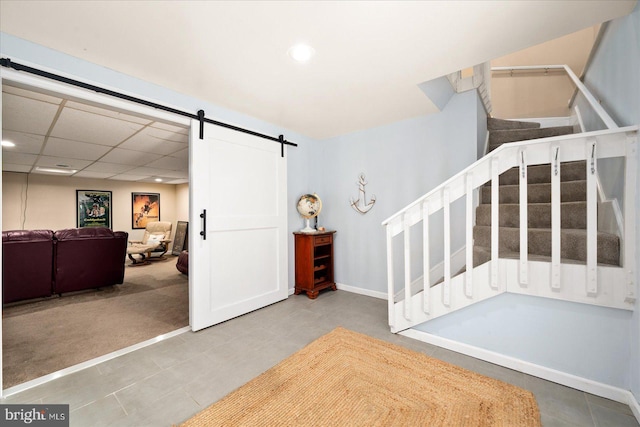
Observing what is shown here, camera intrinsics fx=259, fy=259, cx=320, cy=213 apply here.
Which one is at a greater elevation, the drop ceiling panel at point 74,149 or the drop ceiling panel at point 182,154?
the drop ceiling panel at point 182,154

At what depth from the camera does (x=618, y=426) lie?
1.34 meters

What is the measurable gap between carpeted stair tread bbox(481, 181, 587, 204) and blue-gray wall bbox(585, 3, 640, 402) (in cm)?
68

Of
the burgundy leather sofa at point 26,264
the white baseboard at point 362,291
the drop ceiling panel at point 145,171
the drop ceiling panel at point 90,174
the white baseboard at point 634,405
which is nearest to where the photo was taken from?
the white baseboard at point 634,405

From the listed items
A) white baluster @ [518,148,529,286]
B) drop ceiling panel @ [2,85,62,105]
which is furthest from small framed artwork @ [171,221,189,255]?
white baluster @ [518,148,529,286]

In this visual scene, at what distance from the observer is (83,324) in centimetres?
271

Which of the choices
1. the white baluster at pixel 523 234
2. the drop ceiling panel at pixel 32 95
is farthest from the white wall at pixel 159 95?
the white baluster at pixel 523 234

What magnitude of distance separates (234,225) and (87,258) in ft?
8.86

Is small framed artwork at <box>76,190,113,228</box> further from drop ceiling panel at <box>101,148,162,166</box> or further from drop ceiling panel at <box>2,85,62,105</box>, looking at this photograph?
drop ceiling panel at <box>2,85,62,105</box>

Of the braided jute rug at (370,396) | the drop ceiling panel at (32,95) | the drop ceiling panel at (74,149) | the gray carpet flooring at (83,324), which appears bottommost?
the gray carpet flooring at (83,324)

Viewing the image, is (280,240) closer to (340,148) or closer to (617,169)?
(340,148)

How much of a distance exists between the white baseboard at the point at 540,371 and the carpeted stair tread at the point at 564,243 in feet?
2.46

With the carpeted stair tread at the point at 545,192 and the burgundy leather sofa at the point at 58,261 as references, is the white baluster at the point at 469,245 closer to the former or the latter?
the carpeted stair tread at the point at 545,192

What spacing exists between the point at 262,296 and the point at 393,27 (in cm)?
286

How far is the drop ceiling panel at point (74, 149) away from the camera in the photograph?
350cm
